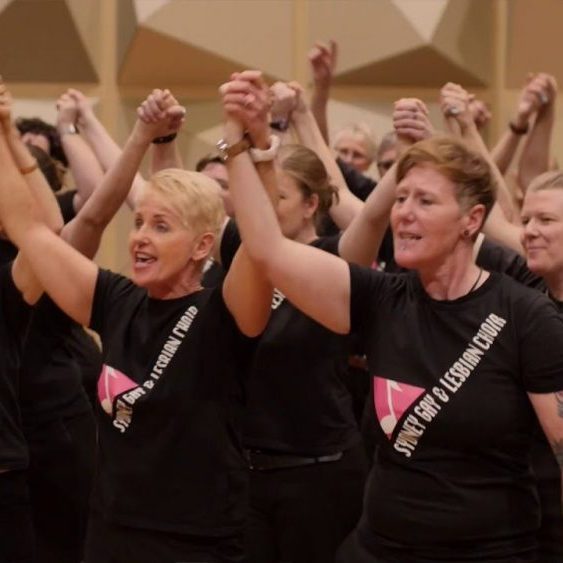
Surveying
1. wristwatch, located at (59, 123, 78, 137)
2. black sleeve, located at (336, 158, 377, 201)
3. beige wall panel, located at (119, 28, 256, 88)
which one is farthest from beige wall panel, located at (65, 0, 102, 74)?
wristwatch, located at (59, 123, 78, 137)

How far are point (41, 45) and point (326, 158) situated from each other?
196cm

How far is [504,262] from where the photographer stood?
2619mm

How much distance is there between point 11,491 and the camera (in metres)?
2.63

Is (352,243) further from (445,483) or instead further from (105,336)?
(445,483)

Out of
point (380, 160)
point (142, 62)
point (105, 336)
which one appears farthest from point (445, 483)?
point (142, 62)

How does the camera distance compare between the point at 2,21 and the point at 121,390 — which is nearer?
the point at 121,390

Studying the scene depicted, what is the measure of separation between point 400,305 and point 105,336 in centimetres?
57

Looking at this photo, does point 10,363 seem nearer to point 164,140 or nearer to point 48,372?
point 48,372

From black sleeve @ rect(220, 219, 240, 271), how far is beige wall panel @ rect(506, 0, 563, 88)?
239cm

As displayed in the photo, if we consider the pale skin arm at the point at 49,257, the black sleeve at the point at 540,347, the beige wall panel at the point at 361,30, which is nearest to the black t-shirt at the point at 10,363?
the pale skin arm at the point at 49,257

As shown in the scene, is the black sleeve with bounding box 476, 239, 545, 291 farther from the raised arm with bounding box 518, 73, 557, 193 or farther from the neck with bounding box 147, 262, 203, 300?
the raised arm with bounding box 518, 73, 557, 193

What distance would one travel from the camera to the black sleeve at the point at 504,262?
2592 mm

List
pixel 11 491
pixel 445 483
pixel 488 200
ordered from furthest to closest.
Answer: pixel 11 491 → pixel 488 200 → pixel 445 483

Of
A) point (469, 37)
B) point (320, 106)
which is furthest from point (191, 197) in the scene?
point (469, 37)
